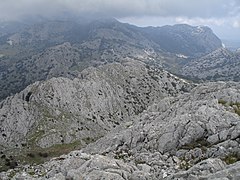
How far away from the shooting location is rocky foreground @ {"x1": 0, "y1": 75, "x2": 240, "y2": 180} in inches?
1562

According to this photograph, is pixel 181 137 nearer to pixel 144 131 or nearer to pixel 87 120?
pixel 144 131


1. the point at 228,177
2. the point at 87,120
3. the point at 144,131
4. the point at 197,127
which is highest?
the point at 228,177

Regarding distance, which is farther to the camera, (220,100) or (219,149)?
(220,100)

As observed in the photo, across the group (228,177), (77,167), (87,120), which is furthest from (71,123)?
(228,177)

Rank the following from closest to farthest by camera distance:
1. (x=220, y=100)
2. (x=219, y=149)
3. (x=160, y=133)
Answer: (x=219, y=149), (x=160, y=133), (x=220, y=100)

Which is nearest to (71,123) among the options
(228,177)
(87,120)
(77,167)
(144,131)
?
(87,120)

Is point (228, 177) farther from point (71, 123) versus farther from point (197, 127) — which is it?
point (71, 123)

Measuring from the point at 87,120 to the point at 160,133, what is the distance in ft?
470

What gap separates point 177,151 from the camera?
2031 inches

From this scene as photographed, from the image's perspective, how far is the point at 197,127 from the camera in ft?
180

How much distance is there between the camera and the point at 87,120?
654ft

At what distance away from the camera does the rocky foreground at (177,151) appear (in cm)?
3968

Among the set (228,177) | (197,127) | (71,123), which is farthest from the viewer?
(71,123)

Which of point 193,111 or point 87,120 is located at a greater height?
point 193,111
